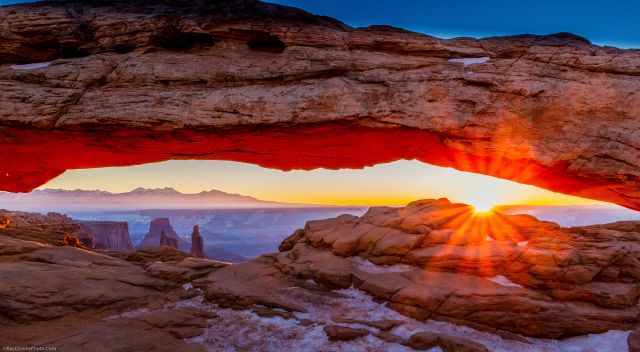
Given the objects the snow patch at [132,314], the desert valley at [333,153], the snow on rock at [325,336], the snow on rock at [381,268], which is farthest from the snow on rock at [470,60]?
the snow patch at [132,314]

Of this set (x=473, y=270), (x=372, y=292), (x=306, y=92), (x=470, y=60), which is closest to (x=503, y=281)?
(x=473, y=270)

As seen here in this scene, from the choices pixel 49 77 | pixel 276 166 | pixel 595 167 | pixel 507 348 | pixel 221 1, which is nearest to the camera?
pixel 507 348

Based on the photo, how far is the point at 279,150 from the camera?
19875 millimetres

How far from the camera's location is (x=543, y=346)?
1122 centimetres

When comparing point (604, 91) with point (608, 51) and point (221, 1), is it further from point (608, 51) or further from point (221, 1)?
point (221, 1)

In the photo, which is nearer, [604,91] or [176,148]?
[604,91]

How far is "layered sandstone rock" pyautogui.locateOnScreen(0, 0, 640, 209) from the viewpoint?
16.0 m

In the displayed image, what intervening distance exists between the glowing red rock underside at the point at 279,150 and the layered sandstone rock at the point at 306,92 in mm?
115

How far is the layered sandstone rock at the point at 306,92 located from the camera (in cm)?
1602

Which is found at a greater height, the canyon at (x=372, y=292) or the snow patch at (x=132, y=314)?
the canyon at (x=372, y=292)

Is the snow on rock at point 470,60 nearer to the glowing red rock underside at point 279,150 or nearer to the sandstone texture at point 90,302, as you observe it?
the glowing red rock underside at point 279,150

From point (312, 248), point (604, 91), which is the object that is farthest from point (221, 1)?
point (604, 91)

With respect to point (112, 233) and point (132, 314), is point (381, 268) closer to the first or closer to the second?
point (132, 314)

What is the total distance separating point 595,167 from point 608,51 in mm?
6396
